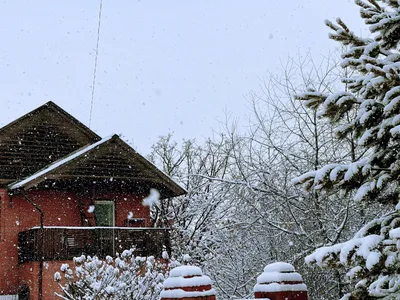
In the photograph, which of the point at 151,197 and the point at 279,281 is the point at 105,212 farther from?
the point at 279,281

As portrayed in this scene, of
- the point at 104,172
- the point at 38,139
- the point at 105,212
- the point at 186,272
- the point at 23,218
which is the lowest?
the point at 186,272

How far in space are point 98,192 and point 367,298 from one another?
730 inches

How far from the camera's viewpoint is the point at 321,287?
12938 millimetres

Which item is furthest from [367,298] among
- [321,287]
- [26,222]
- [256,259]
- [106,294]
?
[26,222]

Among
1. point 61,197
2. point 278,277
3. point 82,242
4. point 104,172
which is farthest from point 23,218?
point 278,277

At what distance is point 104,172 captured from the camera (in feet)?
68.4

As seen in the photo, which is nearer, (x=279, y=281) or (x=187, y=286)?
(x=187, y=286)

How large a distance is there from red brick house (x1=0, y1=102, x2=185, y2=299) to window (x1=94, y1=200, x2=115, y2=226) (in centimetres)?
4

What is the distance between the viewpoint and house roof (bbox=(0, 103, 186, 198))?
19.8m

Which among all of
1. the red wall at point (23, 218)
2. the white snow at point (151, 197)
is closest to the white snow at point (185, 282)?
the red wall at point (23, 218)

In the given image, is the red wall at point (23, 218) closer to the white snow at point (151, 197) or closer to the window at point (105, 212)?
the window at point (105, 212)

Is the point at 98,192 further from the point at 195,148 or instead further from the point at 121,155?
the point at 195,148

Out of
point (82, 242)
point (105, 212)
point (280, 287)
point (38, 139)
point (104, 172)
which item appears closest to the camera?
point (280, 287)

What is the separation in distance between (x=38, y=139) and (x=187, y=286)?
20.3 metres
